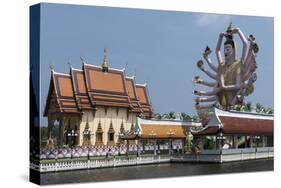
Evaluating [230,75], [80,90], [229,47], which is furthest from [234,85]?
[80,90]

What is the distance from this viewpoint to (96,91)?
11.4m

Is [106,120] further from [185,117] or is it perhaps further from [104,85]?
[185,117]

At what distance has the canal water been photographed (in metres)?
10.7

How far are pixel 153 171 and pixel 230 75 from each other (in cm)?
247

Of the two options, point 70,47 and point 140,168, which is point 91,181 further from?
point 70,47

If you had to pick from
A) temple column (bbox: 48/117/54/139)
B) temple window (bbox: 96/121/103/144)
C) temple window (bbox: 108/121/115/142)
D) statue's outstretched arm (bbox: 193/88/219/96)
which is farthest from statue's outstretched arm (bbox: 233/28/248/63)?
temple column (bbox: 48/117/54/139)

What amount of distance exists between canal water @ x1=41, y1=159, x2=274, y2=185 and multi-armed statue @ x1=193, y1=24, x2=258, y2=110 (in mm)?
1129

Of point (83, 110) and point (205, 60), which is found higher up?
point (205, 60)

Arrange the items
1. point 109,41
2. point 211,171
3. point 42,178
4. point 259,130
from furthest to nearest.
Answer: point 259,130
point 211,171
point 109,41
point 42,178

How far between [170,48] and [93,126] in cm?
198

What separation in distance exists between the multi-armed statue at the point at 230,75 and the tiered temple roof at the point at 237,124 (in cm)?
21

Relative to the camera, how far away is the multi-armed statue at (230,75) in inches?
493

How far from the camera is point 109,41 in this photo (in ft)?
36.8

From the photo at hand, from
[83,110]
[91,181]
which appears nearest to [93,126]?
[83,110]
